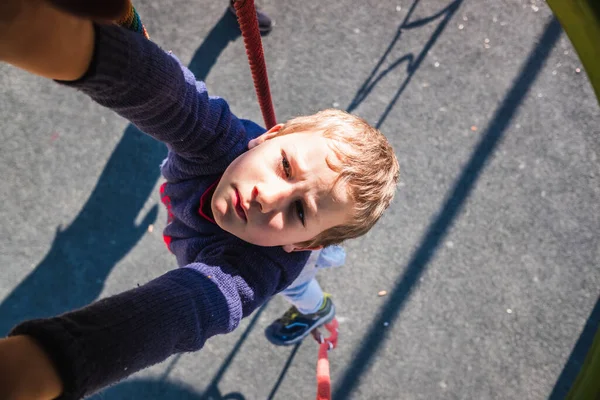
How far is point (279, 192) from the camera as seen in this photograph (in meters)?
0.78

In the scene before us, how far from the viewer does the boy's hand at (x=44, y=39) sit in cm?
41

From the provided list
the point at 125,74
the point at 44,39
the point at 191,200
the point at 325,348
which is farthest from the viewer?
the point at 325,348

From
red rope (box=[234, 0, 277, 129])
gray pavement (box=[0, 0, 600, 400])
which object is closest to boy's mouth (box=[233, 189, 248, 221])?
red rope (box=[234, 0, 277, 129])

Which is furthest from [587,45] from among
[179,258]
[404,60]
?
[404,60]

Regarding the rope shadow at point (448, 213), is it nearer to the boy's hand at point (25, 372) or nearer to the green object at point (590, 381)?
the green object at point (590, 381)

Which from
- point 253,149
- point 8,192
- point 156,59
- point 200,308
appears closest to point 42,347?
point 200,308

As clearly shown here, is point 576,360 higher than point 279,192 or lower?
lower

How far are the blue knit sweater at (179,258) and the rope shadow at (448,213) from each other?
2.02ft

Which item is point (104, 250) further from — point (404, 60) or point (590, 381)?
point (590, 381)

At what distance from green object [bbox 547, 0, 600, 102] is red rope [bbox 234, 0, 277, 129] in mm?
401

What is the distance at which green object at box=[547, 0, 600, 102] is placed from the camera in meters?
0.50

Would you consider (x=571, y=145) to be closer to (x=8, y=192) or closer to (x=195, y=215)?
(x=195, y=215)

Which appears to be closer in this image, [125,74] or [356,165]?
[125,74]

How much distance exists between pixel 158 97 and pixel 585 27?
51 centimetres
